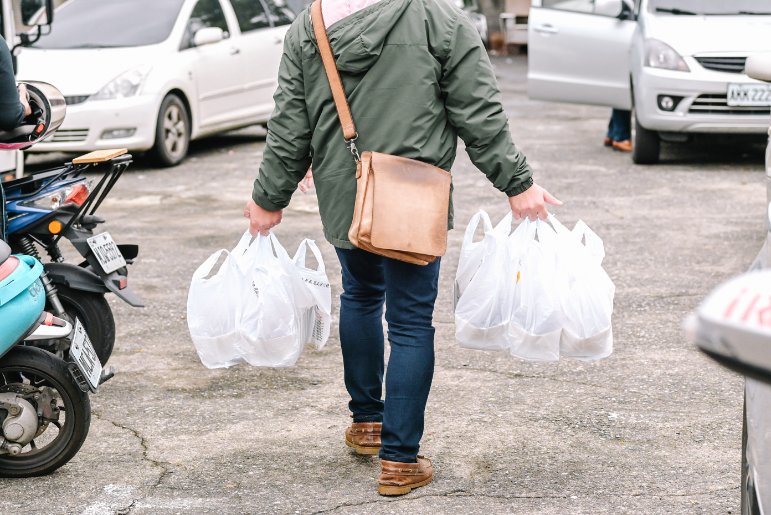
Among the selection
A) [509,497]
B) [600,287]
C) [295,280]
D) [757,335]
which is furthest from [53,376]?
[757,335]

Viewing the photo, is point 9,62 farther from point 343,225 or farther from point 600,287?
point 600,287

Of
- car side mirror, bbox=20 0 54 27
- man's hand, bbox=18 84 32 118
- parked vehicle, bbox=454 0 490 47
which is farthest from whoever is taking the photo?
parked vehicle, bbox=454 0 490 47

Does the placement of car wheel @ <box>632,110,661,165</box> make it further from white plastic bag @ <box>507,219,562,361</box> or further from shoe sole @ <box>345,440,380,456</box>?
shoe sole @ <box>345,440,380,456</box>

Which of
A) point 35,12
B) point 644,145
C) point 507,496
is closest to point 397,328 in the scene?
point 507,496

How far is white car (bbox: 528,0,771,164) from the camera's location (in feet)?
35.2

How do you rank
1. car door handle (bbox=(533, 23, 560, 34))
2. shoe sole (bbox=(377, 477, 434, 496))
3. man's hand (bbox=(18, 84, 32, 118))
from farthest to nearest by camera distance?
car door handle (bbox=(533, 23, 560, 34)), man's hand (bbox=(18, 84, 32, 118)), shoe sole (bbox=(377, 477, 434, 496))

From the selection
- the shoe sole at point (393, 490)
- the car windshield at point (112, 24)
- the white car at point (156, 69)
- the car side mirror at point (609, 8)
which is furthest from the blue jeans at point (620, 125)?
the shoe sole at point (393, 490)

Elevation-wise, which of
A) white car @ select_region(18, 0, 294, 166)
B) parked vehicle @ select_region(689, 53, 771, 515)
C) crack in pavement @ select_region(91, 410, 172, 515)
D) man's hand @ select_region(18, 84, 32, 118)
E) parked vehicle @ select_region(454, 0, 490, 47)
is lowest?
parked vehicle @ select_region(454, 0, 490, 47)

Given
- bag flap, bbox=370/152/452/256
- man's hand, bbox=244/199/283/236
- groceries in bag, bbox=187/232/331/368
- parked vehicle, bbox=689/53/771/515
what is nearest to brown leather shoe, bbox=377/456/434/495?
groceries in bag, bbox=187/232/331/368

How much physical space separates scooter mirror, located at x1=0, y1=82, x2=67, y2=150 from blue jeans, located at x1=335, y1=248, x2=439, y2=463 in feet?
4.74

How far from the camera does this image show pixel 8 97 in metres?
4.49

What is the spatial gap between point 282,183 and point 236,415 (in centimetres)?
121

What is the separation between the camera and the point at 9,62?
173 inches

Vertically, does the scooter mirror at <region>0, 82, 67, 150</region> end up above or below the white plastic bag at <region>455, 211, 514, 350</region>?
above
